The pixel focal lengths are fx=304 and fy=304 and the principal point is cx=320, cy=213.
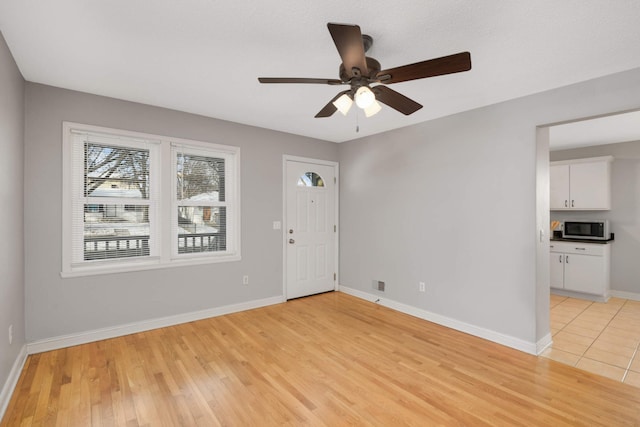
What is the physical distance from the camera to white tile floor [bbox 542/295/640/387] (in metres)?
2.64

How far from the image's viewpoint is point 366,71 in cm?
184

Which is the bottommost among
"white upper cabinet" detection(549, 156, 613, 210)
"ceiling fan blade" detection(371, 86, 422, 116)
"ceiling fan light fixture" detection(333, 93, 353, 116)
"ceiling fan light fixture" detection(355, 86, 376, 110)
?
"white upper cabinet" detection(549, 156, 613, 210)

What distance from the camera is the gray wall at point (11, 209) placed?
209cm

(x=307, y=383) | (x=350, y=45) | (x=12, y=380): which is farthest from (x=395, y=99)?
(x=12, y=380)

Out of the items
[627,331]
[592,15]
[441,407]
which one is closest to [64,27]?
[592,15]

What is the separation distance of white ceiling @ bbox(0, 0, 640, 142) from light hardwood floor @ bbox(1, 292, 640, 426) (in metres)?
2.50

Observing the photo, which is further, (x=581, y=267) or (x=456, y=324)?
(x=581, y=267)

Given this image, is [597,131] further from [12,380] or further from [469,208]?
[12,380]

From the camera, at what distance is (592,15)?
1.79 metres

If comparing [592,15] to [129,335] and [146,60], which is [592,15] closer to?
[146,60]

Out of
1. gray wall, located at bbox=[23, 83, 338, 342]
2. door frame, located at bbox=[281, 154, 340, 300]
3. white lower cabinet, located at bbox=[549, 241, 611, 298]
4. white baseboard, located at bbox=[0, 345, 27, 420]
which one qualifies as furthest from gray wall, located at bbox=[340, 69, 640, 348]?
white baseboard, located at bbox=[0, 345, 27, 420]

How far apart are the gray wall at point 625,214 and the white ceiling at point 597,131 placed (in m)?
0.22

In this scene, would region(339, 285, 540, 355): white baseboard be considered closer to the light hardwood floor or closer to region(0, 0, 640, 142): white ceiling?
the light hardwood floor

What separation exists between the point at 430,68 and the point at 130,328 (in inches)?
146
